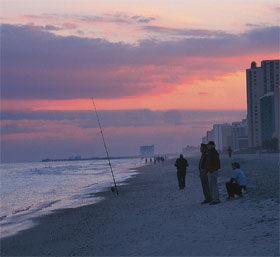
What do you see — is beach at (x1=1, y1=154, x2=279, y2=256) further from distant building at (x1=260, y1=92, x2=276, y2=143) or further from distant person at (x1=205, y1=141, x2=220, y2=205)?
distant building at (x1=260, y1=92, x2=276, y2=143)

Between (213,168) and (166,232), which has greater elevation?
(213,168)

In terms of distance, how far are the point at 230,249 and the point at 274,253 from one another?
748 millimetres

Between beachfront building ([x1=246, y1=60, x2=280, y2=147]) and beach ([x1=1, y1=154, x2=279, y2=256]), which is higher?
beachfront building ([x1=246, y1=60, x2=280, y2=147])

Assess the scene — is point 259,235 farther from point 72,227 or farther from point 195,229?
point 72,227

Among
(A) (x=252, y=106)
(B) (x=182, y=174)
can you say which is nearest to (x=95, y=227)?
(B) (x=182, y=174)

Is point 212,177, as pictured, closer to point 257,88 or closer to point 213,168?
point 213,168

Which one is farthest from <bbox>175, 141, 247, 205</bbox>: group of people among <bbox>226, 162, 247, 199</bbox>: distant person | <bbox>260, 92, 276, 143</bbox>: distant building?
<bbox>260, 92, 276, 143</bbox>: distant building

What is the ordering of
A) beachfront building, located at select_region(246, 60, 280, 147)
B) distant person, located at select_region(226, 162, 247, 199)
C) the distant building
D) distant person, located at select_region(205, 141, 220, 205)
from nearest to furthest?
distant person, located at select_region(205, 141, 220, 205), distant person, located at select_region(226, 162, 247, 199), the distant building, beachfront building, located at select_region(246, 60, 280, 147)

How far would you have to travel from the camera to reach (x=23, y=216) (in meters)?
15.6

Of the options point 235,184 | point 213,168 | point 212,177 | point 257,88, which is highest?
point 257,88

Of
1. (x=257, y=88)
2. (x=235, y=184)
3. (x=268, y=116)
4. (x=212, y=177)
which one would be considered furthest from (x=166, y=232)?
(x=257, y=88)

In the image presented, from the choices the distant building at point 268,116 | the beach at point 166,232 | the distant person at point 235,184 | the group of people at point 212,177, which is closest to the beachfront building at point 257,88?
the distant building at point 268,116

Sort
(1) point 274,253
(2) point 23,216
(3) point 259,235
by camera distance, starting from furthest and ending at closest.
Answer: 1. (2) point 23,216
2. (3) point 259,235
3. (1) point 274,253

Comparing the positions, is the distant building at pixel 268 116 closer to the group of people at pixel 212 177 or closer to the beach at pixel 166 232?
the group of people at pixel 212 177
